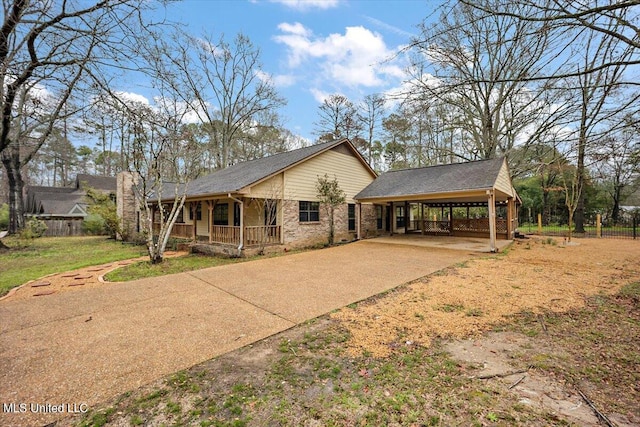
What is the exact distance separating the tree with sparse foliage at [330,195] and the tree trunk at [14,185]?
18704 millimetres

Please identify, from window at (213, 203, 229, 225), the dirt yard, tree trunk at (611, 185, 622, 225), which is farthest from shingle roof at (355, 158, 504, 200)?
tree trunk at (611, 185, 622, 225)

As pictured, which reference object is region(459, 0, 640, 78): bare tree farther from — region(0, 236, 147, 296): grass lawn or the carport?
region(0, 236, 147, 296): grass lawn

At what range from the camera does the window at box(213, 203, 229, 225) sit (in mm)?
14081

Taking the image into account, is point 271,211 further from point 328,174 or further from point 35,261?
point 35,261

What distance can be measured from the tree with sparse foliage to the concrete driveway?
557cm

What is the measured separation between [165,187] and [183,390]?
66.6 ft

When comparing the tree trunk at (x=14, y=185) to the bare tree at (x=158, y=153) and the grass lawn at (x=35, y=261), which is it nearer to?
the grass lawn at (x=35, y=261)

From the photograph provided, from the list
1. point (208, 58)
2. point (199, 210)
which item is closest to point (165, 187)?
point (199, 210)

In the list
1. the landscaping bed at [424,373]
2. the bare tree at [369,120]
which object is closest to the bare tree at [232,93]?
the bare tree at [369,120]

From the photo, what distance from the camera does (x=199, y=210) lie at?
52.1ft

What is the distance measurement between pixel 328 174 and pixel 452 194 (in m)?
5.97

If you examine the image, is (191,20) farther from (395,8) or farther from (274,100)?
(274,100)

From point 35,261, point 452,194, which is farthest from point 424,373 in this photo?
point 35,261

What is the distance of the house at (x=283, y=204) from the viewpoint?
11328 millimetres
